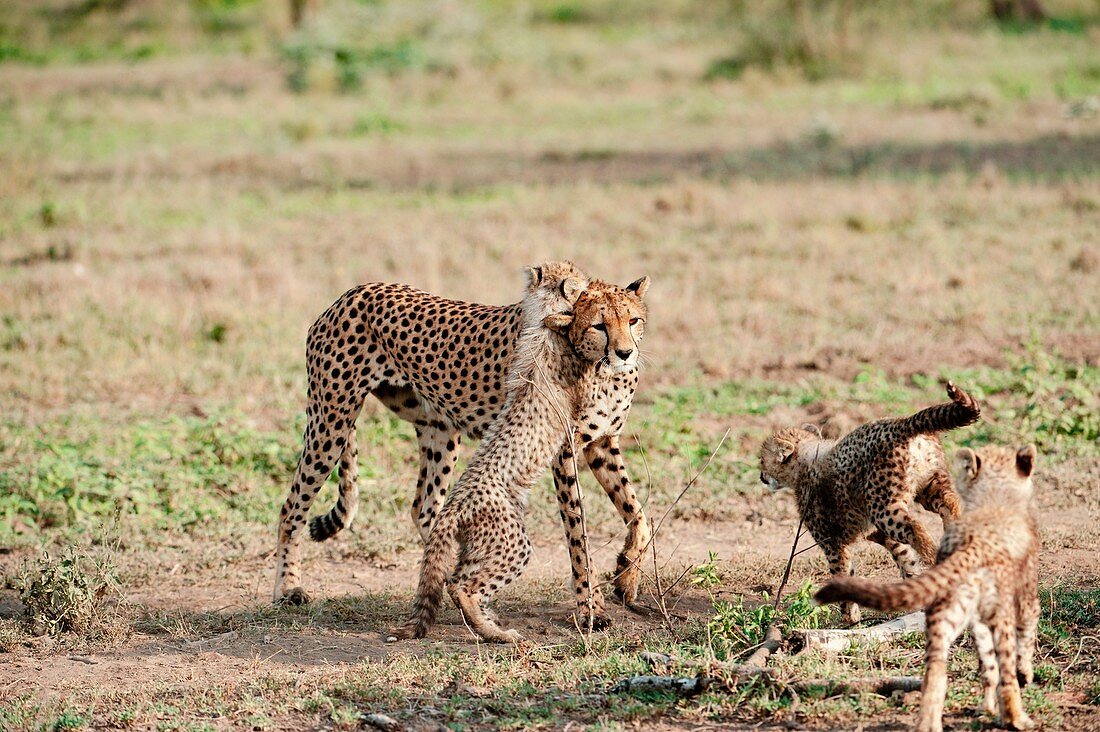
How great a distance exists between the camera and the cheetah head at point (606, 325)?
5.20 meters

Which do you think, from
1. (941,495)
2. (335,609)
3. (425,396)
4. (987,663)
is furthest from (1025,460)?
(335,609)

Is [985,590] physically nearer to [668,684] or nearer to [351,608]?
[668,684]

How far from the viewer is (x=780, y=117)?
702 inches

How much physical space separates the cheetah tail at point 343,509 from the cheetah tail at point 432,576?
97 centimetres

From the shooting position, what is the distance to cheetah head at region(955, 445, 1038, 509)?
173 inches

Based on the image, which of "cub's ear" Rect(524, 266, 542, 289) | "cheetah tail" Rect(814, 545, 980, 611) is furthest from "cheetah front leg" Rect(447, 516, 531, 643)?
"cheetah tail" Rect(814, 545, 980, 611)

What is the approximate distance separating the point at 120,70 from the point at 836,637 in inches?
900

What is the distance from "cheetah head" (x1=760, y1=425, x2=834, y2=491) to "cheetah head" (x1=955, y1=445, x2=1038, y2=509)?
1.22 meters

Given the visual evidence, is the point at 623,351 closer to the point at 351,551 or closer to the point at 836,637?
the point at 836,637

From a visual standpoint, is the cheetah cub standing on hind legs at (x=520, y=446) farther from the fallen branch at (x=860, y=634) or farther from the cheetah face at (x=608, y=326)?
the fallen branch at (x=860, y=634)

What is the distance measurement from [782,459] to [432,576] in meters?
1.65

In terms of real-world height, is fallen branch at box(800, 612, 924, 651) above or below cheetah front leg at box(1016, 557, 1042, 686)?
below

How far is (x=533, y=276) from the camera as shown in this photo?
555 centimetres

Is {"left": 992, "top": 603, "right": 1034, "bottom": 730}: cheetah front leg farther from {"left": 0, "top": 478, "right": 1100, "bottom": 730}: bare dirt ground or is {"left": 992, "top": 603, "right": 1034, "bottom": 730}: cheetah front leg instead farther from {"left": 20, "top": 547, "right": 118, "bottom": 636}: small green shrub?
{"left": 20, "top": 547, "right": 118, "bottom": 636}: small green shrub
